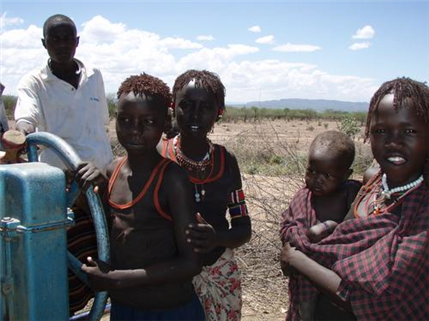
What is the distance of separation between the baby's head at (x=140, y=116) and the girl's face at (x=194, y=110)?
355mm

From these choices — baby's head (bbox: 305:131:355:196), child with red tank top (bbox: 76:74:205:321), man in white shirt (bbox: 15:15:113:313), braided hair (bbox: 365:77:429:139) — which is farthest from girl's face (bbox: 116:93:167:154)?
man in white shirt (bbox: 15:15:113:313)

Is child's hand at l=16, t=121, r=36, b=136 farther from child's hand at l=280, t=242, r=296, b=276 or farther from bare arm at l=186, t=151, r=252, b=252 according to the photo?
child's hand at l=280, t=242, r=296, b=276

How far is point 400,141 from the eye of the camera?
1480 mm

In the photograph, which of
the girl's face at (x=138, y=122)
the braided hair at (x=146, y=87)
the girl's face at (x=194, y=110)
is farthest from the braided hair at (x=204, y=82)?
the girl's face at (x=138, y=122)

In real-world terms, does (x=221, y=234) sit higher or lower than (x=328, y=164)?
lower

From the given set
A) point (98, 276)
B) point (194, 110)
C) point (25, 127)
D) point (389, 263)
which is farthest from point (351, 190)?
point (25, 127)

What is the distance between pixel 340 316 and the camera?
5.48ft

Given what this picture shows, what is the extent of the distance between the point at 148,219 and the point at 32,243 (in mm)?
494

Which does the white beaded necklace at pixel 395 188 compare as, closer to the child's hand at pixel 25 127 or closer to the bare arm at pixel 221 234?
the bare arm at pixel 221 234

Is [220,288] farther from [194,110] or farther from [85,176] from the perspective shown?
[85,176]

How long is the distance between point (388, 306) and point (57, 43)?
8.40ft

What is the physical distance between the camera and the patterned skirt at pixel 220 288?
2125mm

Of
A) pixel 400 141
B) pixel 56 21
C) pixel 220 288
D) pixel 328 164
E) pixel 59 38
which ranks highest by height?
pixel 56 21

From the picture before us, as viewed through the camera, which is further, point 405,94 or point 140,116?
point 140,116
